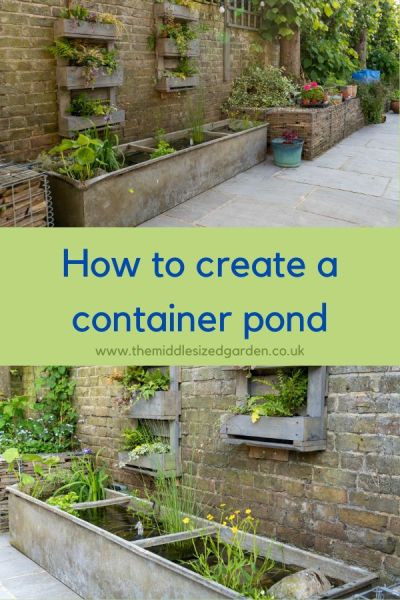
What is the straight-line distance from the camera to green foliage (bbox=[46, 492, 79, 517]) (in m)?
5.11

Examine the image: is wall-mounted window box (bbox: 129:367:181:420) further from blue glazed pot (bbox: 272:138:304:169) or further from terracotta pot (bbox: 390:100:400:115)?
terracotta pot (bbox: 390:100:400:115)

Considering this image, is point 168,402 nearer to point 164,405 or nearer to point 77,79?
point 164,405

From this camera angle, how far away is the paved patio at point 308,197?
6.20 meters

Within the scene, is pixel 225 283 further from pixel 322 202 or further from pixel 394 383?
pixel 322 202

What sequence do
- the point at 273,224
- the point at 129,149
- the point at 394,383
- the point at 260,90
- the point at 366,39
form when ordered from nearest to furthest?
1. the point at 394,383
2. the point at 273,224
3. the point at 129,149
4. the point at 260,90
5. the point at 366,39

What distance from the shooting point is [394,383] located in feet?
11.5

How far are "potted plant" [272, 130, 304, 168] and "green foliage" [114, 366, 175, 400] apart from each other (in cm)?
394

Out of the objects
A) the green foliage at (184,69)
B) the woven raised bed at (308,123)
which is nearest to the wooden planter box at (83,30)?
the green foliage at (184,69)

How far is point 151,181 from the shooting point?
6.20 m

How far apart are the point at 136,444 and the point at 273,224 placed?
2.29m

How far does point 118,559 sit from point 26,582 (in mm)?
1066

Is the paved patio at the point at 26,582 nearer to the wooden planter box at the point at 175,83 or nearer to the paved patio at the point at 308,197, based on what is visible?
the paved patio at the point at 308,197

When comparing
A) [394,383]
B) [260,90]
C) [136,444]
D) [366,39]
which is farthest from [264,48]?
[394,383]

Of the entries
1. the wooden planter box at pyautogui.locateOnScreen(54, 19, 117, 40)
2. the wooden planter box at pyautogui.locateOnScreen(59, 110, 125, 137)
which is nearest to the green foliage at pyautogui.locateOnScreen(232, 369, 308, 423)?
the wooden planter box at pyautogui.locateOnScreen(59, 110, 125, 137)
